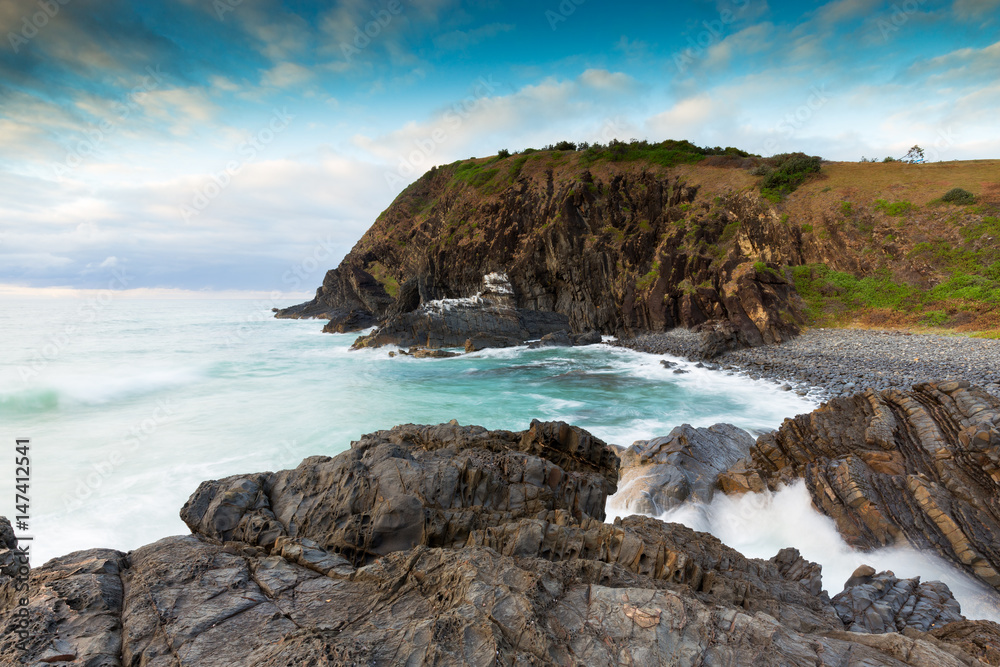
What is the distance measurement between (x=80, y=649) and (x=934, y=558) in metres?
12.2

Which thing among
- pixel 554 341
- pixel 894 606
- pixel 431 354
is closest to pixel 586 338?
pixel 554 341

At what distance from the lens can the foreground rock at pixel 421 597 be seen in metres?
3.32

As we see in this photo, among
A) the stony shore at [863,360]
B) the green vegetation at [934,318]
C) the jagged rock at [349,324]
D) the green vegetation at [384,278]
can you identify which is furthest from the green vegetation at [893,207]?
the jagged rock at [349,324]

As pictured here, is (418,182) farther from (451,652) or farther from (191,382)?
(451,652)

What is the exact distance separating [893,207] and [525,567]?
148ft

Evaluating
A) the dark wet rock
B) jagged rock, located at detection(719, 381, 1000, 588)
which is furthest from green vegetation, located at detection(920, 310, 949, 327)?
the dark wet rock

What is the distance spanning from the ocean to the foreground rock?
15.9 feet

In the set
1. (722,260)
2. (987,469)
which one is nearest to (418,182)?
(722,260)

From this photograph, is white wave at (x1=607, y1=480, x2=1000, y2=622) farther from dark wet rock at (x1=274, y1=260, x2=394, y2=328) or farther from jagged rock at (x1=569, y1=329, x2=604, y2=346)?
dark wet rock at (x1=274, y1=260, x2=394, y2=328)

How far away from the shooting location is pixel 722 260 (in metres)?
35.3

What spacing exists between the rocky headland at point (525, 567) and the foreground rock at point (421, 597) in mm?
21

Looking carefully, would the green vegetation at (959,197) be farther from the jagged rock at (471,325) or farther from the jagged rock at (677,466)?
the jagged rock at (677,466)

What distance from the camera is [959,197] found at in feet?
103

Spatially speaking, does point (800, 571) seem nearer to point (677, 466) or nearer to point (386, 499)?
point (677, 466)
